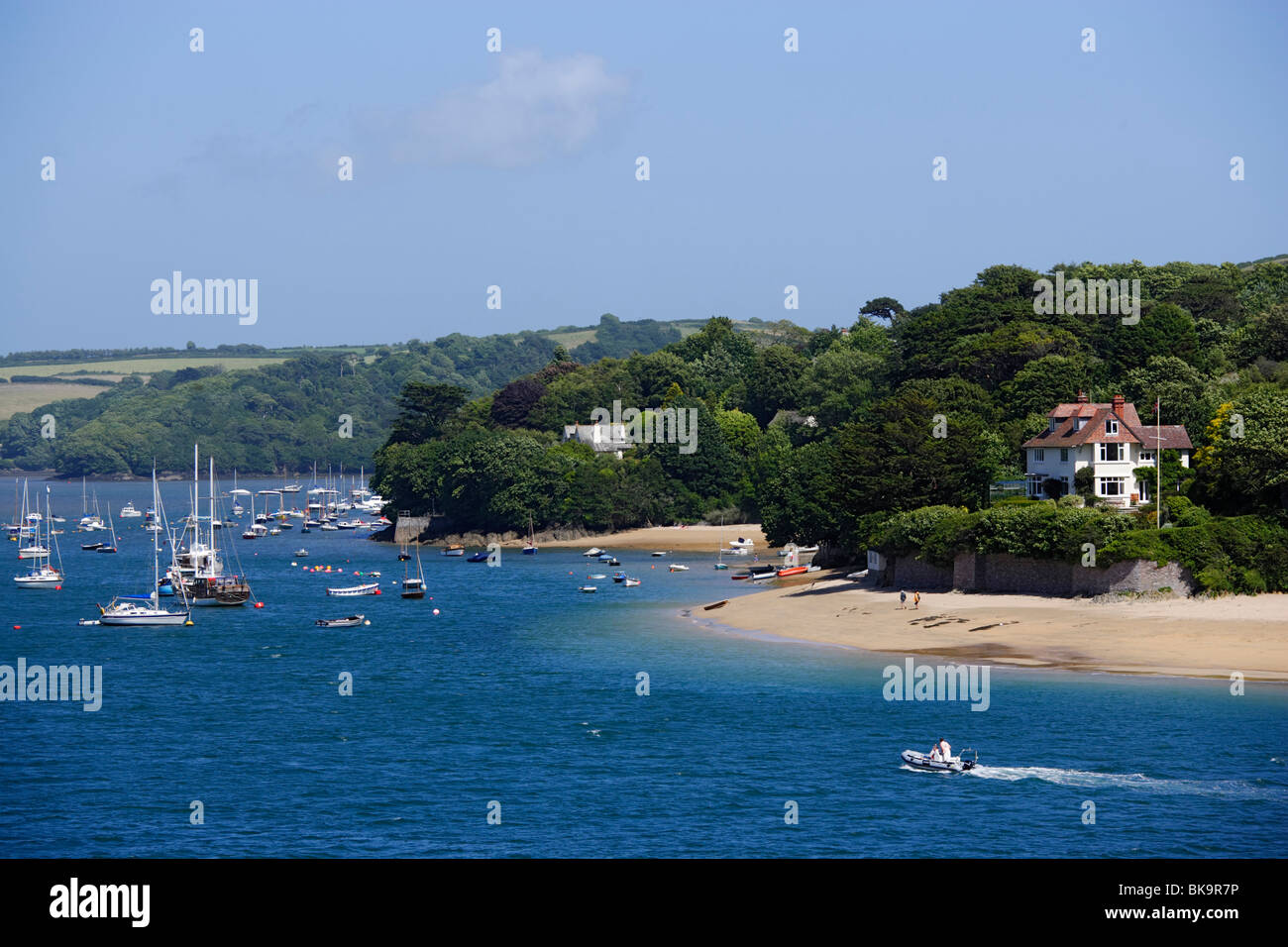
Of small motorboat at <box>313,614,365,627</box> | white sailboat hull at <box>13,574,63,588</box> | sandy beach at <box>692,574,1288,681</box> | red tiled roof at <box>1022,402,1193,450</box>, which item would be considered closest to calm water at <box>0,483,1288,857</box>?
sandy beach at <box>692,574,1288,681</box>

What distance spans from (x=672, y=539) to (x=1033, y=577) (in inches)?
3134

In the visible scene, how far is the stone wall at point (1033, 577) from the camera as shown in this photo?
72.8m

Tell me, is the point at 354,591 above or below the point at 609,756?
above

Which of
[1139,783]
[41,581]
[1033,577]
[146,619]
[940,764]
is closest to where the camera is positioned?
[1139,783]

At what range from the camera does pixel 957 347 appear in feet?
441

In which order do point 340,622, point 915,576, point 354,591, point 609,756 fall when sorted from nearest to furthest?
point 609,756, point 915,576, point 340,622, point 354,591

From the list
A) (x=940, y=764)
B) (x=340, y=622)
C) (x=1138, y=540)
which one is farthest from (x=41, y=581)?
(x=940, y=764)

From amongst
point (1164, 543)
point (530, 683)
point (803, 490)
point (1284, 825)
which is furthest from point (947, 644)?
point (803, 490)

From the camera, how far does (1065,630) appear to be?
69.2 m

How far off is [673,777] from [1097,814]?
13936 millimetres

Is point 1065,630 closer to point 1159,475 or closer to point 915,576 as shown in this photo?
point 1159,475

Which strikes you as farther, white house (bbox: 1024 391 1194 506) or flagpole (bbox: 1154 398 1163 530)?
white house (bbox: 1024 391 1194 506)

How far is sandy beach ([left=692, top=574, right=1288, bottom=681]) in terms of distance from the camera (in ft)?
202

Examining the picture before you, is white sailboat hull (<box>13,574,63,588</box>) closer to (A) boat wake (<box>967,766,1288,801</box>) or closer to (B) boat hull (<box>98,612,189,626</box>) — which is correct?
(B) boat hull (<box>98,612,189,626</box>)
